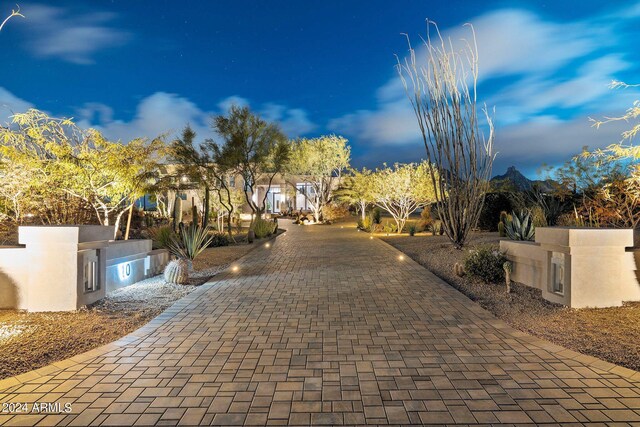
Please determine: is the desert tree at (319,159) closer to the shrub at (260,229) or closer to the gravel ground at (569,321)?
the shrub at (260,229)

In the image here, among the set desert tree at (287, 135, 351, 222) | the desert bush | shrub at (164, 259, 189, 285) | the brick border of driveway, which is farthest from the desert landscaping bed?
desert tree at (287, 135, 351, 222)

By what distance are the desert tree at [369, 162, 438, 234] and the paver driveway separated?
606 inches

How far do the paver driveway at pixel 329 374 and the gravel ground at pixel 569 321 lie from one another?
1.06 ft

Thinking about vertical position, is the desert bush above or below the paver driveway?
above

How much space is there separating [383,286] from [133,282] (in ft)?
17.6

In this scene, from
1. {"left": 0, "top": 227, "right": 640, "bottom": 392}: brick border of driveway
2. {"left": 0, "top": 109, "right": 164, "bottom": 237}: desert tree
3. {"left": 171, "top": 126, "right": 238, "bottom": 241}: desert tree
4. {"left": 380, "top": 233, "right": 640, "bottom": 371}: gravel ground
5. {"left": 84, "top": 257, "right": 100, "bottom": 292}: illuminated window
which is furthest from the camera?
{"left": 171, "top": 126, "right": 238, "bottom": 241}: desert tree

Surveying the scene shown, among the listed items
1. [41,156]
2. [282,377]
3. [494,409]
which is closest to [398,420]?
[494,409]

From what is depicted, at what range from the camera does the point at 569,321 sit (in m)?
5.68

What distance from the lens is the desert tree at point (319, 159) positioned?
32469 millimetres

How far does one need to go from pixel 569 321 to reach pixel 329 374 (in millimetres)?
3794

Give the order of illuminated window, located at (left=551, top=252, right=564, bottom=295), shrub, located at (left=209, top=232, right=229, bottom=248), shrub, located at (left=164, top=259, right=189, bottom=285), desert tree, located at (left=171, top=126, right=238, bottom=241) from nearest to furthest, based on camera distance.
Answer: illuminated window, located at (left=551, top=252, right=564, bottom=295) → shrub, located at (left=164, top=259, right=189, bottom=285) → shrub, located at (left=209, top=232, right=229, bottom=248) → desert tree, located at (left=171, top=126, right=238, bottom=241)

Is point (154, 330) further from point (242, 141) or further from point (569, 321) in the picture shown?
point (242, 141)

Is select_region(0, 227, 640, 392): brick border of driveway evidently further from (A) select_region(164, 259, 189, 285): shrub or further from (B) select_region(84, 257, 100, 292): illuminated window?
(A) select_region(164, 259, 189, 285): shrub

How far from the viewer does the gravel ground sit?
4.64 metres
